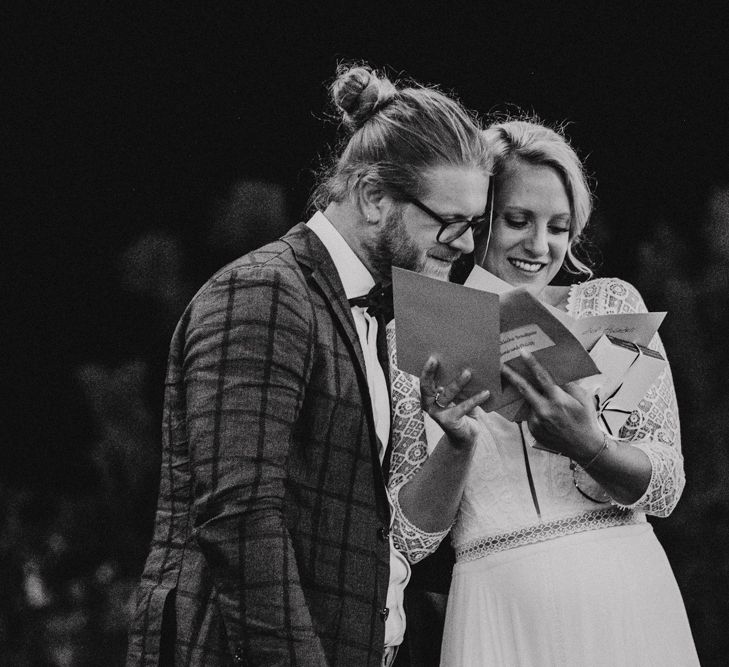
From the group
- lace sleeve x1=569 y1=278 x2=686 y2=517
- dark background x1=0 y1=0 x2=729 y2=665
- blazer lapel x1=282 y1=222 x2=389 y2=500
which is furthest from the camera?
dark background x1=0 y1=0 x2=729 y2=665

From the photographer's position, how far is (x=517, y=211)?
8.67 feet

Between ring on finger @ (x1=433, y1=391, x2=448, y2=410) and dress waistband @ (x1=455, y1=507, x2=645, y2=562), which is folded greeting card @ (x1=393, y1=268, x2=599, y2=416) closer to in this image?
ring on finger @ (x1=433, y1=391, x2=448, y2=410)

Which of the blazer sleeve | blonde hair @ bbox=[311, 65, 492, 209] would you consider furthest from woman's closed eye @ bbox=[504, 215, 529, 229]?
the blazer sleeve

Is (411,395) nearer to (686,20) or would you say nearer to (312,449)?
(312,449)

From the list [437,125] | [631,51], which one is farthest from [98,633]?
[631,51]

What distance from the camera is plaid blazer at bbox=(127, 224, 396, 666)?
1.81 meters

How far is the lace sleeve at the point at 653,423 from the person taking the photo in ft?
7.59

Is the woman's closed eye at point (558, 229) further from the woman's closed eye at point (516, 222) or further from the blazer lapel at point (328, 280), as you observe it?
the blazer lapel at point (328, 280)

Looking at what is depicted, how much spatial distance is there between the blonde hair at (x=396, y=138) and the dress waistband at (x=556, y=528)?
29.4 inches

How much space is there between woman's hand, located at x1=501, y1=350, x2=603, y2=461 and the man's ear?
40 cm

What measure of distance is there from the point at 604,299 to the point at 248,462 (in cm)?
112

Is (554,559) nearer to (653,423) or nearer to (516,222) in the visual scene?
(653,423)

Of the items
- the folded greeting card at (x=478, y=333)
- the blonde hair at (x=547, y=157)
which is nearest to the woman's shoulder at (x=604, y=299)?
the blonde hair at (x=547, y=157)

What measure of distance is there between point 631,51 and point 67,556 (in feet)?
8.24
